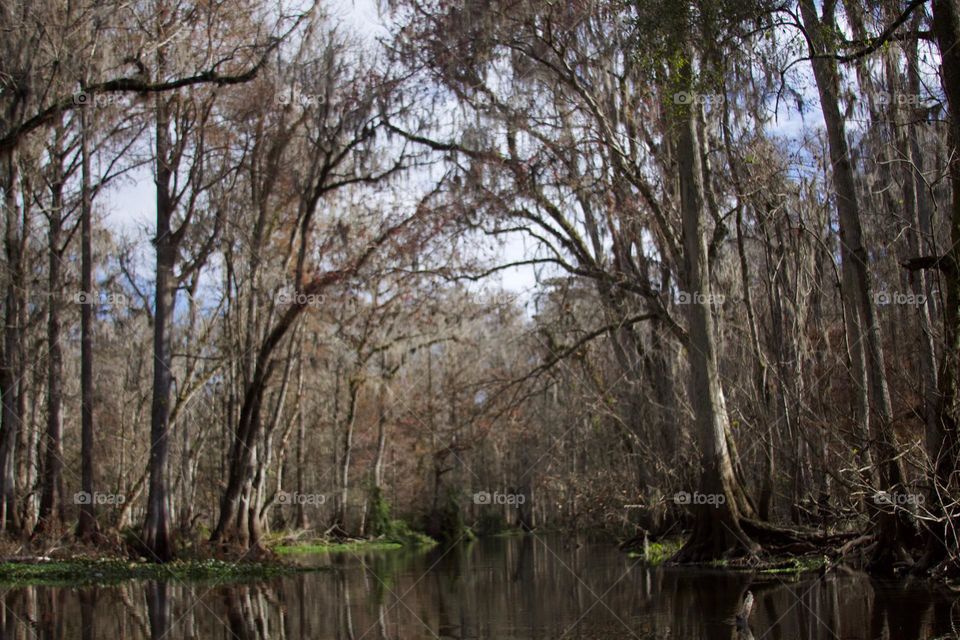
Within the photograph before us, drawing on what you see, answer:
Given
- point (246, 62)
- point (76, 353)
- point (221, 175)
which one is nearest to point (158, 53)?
point (246, 62)

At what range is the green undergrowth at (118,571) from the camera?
15.5 m

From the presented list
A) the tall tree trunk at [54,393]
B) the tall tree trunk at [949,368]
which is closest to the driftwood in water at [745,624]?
the tall tree trunk at [949,368]

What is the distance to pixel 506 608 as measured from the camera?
11078mm

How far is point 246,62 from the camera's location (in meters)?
19.1

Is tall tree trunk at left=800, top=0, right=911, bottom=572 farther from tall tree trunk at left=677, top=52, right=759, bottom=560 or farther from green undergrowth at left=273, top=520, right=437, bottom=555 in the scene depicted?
green undergrowth at left=273, top=520, right=437, bottom=555

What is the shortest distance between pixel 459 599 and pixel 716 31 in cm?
751

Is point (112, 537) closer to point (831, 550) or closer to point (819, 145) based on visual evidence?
point (831, 550)

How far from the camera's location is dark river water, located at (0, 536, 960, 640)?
8359 millimetres
